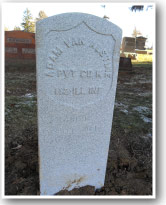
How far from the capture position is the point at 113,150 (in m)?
3.07

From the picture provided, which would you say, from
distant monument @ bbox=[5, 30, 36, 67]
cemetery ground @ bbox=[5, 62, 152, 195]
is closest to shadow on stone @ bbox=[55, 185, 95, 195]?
cemetery ground @ bbox=[5, 62, 152, 195]

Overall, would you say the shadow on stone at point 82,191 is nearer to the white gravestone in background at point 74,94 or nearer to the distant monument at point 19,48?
the white gravestone in background at point 74,94

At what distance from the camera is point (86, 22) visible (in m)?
1.64

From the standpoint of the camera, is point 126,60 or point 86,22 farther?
point 126,60

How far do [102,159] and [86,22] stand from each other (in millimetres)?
1645

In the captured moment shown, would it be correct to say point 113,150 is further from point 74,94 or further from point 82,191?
point 74,94

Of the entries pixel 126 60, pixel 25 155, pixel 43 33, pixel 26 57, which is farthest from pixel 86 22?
pixel 26 57

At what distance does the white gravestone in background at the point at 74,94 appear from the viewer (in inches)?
64.0

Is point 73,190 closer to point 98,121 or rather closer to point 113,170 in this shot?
point 113,170

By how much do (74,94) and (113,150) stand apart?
1.67 m

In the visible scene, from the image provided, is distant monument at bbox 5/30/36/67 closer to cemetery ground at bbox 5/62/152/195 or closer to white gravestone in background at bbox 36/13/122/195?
cemetery ground at bbox 5/62/152/195

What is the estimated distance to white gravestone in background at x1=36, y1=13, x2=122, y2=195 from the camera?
5.33 feet

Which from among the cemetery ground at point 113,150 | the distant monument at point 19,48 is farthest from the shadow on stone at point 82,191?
the distant monument at point 19,48

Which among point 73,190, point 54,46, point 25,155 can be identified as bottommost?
point 73,190
